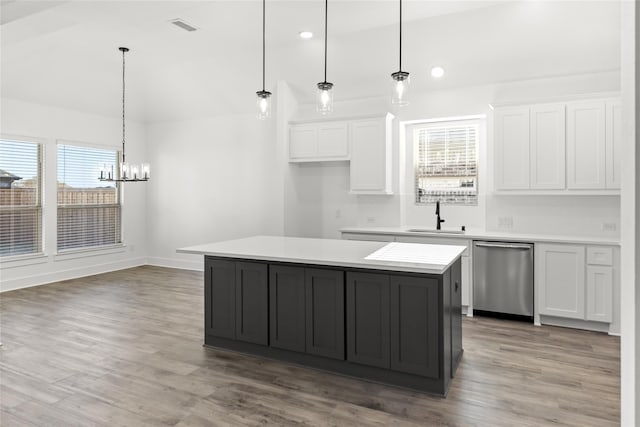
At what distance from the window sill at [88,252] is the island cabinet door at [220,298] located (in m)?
4.22

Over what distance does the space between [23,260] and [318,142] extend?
462 centimetres

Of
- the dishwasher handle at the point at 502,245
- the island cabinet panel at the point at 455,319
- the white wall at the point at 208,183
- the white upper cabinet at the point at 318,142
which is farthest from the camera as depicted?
the white wall at the point at 208,183

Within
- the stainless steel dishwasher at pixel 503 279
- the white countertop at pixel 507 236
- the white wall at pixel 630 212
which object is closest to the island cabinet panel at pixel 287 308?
the white countertop at pixel 507 236

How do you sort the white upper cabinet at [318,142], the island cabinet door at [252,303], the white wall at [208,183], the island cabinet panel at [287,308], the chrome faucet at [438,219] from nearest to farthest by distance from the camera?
the island cabinet panel at [287,308] < the island cabinet door at [252,303] < the chrome faucet at [438,219] < the white upper cabinet at [318,142] < the white wall at [208,183]

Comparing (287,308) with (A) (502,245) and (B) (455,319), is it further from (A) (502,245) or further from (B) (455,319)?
(A) (502,245)

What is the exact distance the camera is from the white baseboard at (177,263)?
7.14 m

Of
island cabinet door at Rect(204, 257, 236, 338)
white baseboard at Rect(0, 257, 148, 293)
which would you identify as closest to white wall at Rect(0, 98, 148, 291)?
white baseboard at Rect(0, 257, 148, 293)

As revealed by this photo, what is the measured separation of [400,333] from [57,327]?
3492 millimetres

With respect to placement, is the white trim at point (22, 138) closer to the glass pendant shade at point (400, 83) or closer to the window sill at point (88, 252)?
the window sill at point (88, 252)

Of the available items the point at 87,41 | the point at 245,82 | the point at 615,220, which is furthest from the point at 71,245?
the point at 615,220

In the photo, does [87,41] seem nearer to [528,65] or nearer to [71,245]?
[71,245]

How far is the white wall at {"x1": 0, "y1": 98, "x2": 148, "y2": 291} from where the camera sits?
581cm

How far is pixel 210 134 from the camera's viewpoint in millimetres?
7148

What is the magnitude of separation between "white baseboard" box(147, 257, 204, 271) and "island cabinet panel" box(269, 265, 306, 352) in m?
4.04
